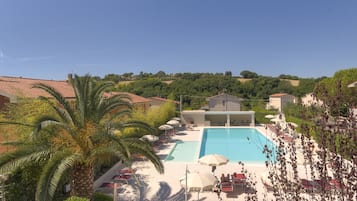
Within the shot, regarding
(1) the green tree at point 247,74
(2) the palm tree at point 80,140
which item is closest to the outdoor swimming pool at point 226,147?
(2) the palm tree at point 80,140

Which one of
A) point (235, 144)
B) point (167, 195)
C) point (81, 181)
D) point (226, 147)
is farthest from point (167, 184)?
Result: point (235, 144)

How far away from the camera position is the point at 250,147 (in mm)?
27750

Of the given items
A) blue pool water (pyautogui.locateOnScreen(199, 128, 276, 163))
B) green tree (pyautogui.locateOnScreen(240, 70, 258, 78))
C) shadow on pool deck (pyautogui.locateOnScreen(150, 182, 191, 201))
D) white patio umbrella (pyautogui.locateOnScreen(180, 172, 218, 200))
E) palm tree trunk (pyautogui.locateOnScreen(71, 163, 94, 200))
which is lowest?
blue pool water (pyautogui.locateOnScreen(199, 128, 276, 163))

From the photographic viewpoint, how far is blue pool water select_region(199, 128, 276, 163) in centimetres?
2326

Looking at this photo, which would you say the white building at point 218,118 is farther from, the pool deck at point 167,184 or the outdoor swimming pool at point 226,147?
the pool deck at point 167,184

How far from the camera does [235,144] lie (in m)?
29.2

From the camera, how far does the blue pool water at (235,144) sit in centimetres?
2326

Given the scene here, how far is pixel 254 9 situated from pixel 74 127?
2195 centimetres

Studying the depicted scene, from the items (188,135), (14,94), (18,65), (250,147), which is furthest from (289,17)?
(18,65)

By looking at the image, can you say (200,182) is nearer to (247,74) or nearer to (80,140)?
(80,140)

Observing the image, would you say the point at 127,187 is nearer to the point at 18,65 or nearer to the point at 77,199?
the point at 77,199

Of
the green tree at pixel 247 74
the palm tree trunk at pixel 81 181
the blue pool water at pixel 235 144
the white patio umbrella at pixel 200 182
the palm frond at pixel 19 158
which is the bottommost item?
the blue pool water at pixel 235 144

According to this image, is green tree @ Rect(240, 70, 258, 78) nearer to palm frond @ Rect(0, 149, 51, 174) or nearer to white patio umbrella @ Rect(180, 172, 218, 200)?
white patio umbrella @ Rect(180, 172, 218, 200)

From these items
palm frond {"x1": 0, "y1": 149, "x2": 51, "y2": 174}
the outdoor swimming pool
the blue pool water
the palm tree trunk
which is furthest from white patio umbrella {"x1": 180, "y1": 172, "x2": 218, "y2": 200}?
the blue pool water
